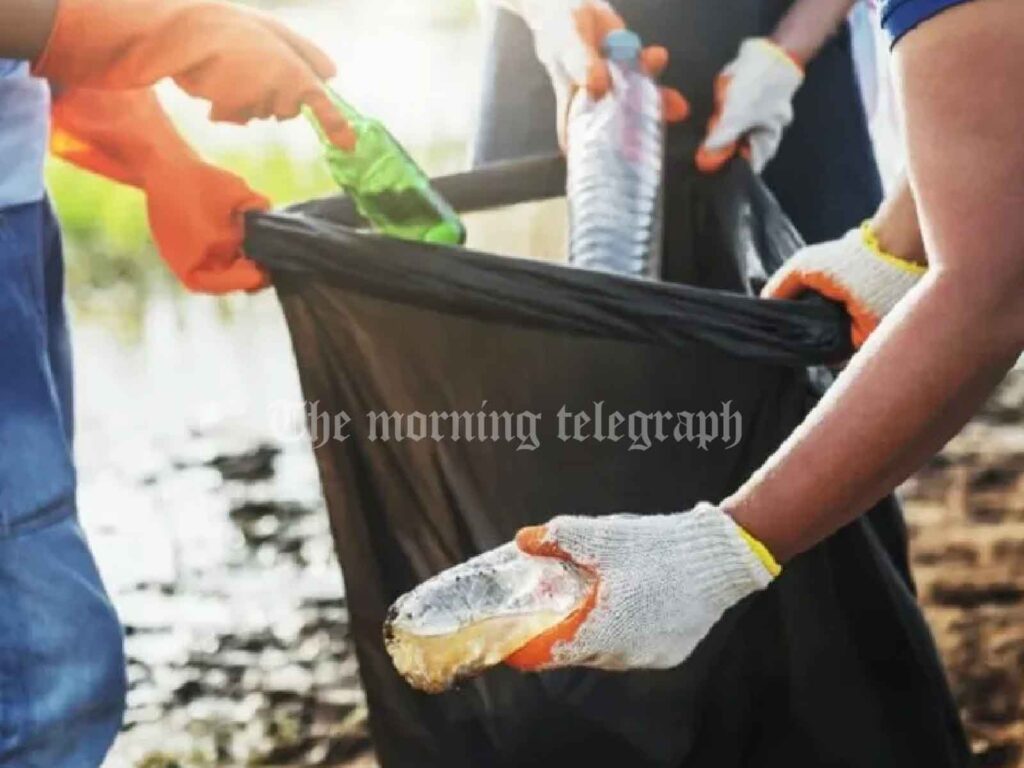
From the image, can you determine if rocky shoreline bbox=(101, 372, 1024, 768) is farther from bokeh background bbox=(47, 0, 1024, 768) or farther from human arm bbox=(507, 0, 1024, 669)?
human arm bbox=(507, 0, 1024, 669)

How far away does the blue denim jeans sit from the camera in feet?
2.56

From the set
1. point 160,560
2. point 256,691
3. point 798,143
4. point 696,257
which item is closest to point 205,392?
point 160,560

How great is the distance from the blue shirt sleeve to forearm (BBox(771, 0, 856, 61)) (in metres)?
0.39

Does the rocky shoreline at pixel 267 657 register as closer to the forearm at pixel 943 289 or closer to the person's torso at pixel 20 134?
the person's torso at pixel 20 134

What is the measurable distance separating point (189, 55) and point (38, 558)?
0.30 m

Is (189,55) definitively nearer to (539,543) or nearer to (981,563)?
(539,543)

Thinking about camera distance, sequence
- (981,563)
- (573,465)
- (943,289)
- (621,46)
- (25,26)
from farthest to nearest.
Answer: (981,563) < (621,46) < (573,465) < (25,26) < (943,289)

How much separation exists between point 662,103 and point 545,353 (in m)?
0.24

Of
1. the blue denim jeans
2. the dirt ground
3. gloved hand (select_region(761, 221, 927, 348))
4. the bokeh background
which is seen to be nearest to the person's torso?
the blue denim jeans

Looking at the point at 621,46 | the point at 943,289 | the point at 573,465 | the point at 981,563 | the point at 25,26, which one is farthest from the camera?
the point at 981,563

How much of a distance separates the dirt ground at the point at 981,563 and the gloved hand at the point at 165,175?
0.60 metres

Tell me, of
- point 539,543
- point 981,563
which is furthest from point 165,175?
point 981,563

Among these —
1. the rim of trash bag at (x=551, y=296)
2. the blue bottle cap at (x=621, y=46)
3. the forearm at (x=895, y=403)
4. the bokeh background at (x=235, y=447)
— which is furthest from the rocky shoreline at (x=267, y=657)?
A: the forearm at (x=895, y=403)

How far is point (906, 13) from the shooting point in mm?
598
